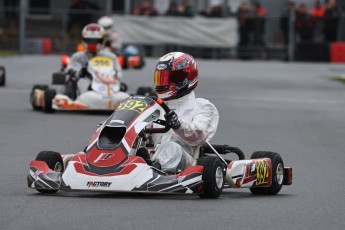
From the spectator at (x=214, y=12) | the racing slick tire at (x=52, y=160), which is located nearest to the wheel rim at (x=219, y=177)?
the racing slick tire at (x=52, y=160)

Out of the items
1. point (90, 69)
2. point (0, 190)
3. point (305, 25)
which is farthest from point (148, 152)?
point (305, 25)

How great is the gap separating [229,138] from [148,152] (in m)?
5.89

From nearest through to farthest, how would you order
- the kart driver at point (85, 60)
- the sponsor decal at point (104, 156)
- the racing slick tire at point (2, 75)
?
1. the sponsor decal at point (104, 156)
2. the kart driver at point (85, 60)
3. the racing slick tire at point (2, 75)

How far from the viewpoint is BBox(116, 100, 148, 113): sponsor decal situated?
358 inches

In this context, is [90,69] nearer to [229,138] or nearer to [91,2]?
[229,138]

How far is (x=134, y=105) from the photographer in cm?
912

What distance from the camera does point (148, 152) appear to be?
9.27m

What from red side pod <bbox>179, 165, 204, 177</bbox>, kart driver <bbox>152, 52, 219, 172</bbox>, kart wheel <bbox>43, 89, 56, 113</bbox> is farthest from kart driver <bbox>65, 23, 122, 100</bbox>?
red side pod <bbox>179, 165, 204, 177</bbox>

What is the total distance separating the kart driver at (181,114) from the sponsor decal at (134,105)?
247 mm

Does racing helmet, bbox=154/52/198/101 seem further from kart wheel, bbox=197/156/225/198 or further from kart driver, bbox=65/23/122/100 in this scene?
kart driver, bbox=65/23/122/100

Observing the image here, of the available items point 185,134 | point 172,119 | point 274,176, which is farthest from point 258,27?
point 172,119

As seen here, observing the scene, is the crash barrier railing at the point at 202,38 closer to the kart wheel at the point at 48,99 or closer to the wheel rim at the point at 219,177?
the kart wheel at the point at 48,99

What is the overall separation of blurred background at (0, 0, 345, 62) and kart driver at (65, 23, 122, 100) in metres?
17.2

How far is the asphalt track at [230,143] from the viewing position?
7.78 meters
